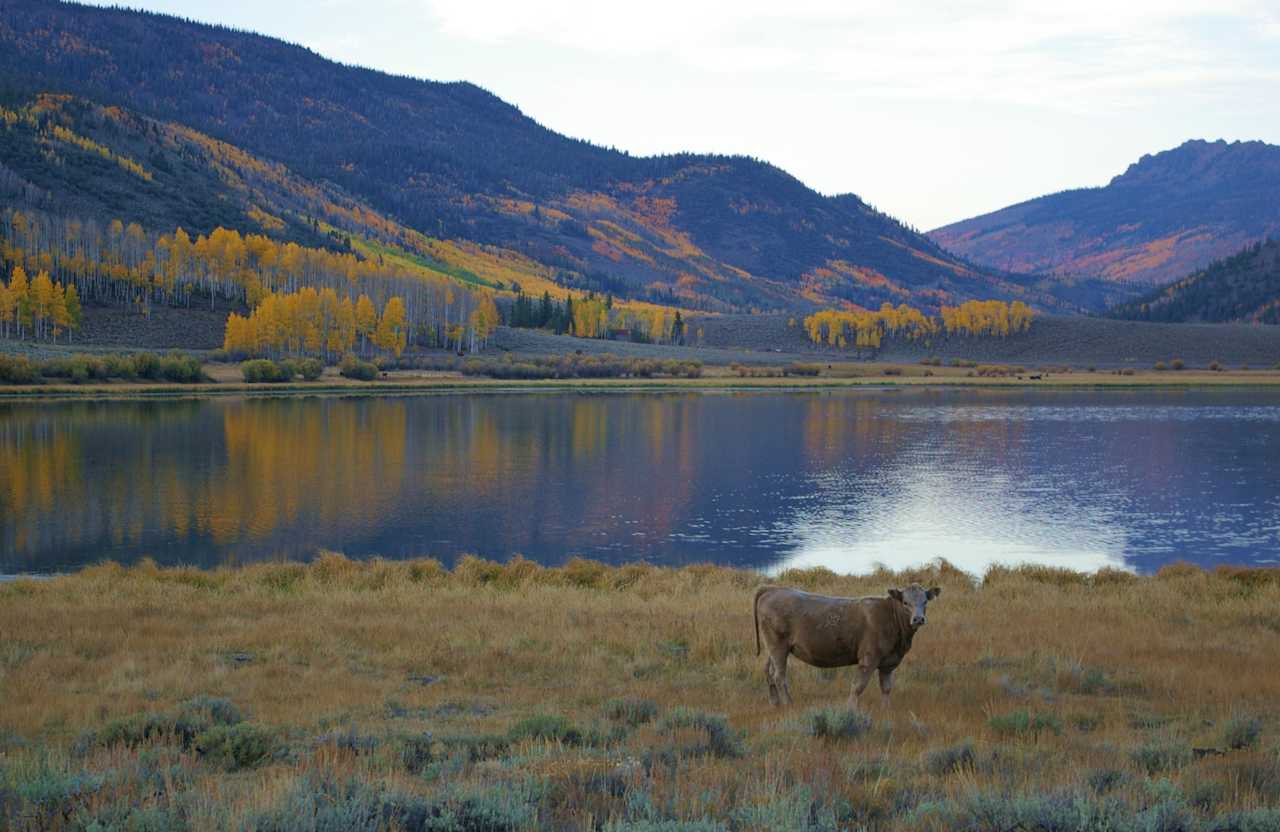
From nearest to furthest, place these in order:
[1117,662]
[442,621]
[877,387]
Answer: [1117,662] < [442,621] < [877,387]

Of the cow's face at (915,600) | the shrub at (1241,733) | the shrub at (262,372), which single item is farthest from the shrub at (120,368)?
the shrub at (1241,733)

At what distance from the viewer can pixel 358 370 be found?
10881 cm

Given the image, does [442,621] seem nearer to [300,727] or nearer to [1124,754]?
[300,727]

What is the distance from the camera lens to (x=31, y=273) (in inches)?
5015

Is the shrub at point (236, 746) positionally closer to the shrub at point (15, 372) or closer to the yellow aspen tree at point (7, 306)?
the shrub at point (15, 372)

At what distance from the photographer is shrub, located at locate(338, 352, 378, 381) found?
108m

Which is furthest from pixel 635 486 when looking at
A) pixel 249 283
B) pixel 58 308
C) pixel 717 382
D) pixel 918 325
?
pixel 918 325

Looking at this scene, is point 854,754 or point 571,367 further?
point 571,367

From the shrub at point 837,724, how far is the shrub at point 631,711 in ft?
4.99

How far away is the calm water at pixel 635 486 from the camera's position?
3262cm

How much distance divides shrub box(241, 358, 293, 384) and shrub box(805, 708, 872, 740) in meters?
99.3

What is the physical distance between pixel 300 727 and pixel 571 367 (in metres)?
117

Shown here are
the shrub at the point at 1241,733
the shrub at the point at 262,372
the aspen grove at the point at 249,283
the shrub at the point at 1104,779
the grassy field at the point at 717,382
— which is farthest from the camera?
the aspen grove at the point at 249,283

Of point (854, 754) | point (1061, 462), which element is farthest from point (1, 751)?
point (1061, 462)
